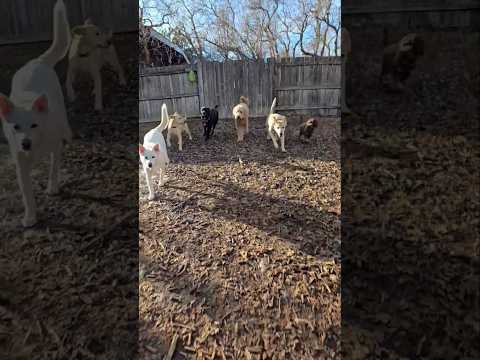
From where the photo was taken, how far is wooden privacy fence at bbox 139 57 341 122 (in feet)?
2.33

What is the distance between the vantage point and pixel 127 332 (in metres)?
0.63

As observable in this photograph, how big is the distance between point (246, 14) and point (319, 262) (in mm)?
731

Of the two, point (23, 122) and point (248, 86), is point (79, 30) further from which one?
point (248, 86)

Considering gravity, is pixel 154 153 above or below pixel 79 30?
below

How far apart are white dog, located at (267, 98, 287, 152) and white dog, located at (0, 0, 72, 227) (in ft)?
1.96

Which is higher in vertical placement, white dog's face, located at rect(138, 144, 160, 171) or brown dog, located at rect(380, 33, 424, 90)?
brown dog, located at rect(380, 33, 424, 90)

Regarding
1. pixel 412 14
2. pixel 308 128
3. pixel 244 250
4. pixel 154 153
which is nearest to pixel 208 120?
pixel 154 153

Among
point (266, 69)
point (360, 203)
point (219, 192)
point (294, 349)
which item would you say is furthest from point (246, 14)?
point (294, 349)

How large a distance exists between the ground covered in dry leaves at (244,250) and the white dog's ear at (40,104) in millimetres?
323

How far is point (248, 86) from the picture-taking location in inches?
30.3

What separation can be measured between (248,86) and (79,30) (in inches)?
20.1

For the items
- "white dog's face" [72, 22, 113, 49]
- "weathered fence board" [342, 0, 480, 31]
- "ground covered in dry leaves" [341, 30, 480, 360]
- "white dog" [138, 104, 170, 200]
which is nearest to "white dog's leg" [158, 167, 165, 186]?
"white dog" [138, 104, 170, 200]

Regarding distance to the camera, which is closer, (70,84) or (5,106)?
(5,106)

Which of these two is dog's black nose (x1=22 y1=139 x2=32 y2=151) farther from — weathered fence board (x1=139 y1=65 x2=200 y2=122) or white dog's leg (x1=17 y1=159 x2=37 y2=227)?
weathered fence board (x1=139 y1=65 x2=200 y2=122)
